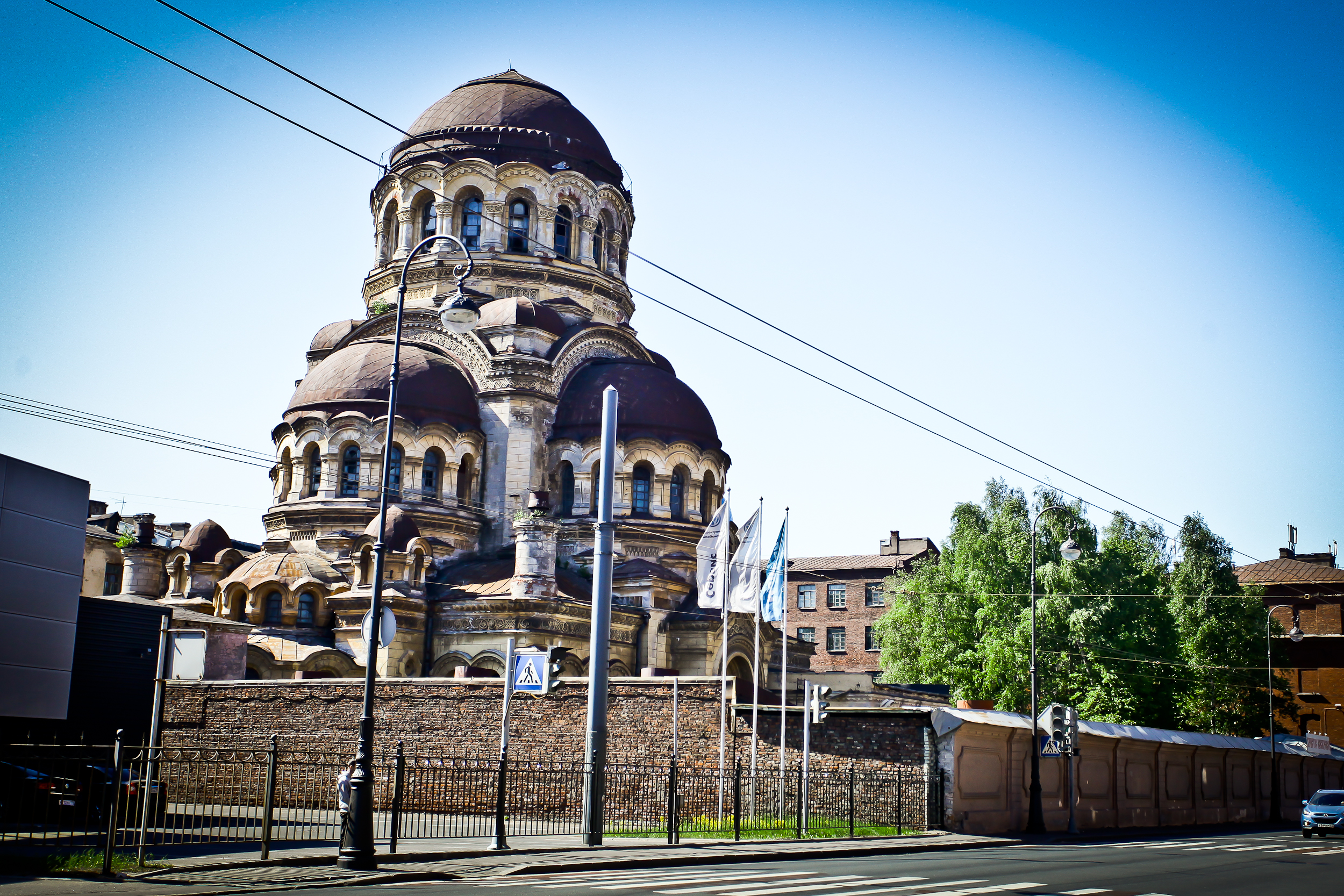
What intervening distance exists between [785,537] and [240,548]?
27607mm

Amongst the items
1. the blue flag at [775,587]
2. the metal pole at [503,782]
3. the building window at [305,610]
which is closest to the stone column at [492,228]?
the building window at [305,610]

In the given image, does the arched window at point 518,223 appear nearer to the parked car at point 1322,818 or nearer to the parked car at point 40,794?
the parked car at point 40,794

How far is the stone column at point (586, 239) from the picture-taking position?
159 feet

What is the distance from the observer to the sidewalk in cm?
1265

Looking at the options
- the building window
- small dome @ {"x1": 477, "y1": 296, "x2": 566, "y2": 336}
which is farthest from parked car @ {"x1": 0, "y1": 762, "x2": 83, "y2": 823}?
small dome @ {"x1": 477, "y1": 296, "x2": 566, "y2": 336}

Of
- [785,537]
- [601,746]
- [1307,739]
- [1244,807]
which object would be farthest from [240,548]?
[1307,739]

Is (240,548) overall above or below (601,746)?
above

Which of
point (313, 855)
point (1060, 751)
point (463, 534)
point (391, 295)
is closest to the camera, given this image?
point (313, 855)

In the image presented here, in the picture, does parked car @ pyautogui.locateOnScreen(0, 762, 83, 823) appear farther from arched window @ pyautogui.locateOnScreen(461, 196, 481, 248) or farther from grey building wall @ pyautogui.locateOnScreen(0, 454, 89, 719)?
arched window @ pyautogui.locateOnScreen(461, 196, 481, 248)

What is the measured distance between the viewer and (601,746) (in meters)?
18.2

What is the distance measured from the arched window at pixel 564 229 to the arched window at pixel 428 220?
462 centimetres

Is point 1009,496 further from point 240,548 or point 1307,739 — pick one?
point 240,548

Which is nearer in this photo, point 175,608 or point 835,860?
point 835,860

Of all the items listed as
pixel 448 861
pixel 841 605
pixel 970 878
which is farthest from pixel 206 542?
pixel 841 605
